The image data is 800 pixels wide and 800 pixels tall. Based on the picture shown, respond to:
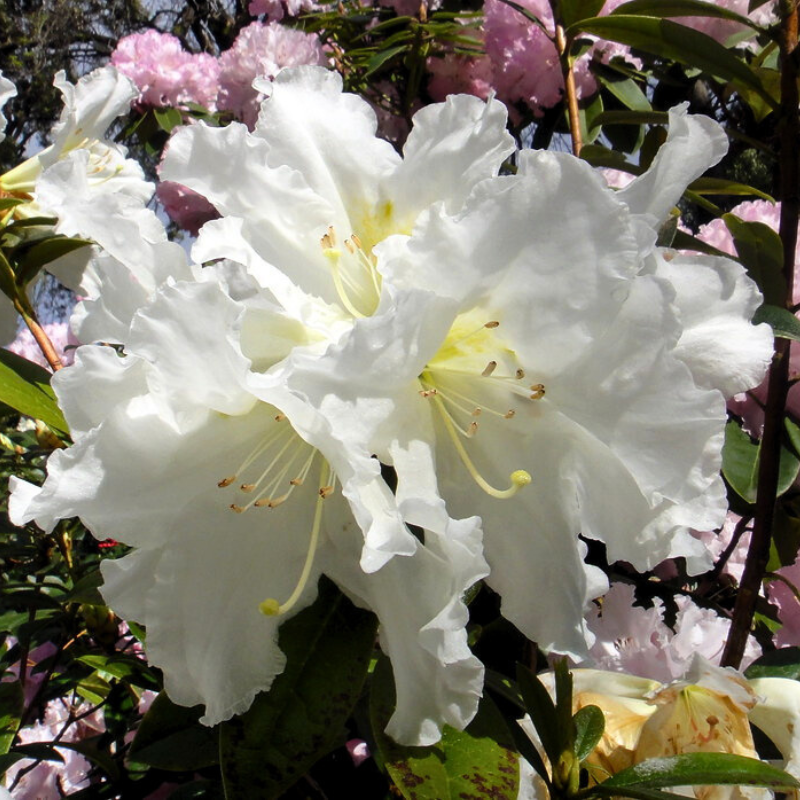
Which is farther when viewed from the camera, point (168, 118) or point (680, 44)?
point (168, 118)

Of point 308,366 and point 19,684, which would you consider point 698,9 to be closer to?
point 308,366

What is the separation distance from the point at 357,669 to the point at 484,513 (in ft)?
0.49

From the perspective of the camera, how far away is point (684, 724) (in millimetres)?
657

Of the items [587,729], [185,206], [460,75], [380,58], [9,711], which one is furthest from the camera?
[185,206]

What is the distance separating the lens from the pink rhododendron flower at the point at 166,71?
7.31ft

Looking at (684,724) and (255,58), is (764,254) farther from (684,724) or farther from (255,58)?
(255,58)

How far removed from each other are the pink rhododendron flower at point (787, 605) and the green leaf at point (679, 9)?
0.74 m

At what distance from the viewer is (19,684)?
93 centimetres

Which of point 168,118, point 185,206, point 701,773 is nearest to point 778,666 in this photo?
point 701,773

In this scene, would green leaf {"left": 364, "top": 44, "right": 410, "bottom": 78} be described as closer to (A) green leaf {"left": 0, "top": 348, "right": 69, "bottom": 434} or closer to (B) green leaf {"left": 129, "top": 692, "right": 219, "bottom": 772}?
(A) green leaf {"left": 0, "top": 348, "right": 69, "bottom": 434}

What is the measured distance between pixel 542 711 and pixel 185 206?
171 centimetres

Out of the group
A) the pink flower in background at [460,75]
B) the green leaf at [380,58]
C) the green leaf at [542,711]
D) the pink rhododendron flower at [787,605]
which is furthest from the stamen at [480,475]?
the pink flower in background at [460,75]

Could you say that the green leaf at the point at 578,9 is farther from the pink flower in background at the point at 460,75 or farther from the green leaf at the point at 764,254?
the pink flower in background at the point at 460,75

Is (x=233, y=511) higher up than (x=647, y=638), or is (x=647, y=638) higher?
(x=233, y=511)
